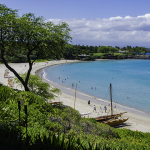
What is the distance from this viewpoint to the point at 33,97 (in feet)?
39.5

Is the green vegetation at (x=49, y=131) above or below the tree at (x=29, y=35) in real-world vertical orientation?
below

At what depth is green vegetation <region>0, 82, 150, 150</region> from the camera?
5973 millimetres

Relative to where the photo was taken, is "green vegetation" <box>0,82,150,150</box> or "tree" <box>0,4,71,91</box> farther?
"tree" <box>0,4,71,91</box>

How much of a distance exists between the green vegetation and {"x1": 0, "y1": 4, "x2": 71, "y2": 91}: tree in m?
5.02

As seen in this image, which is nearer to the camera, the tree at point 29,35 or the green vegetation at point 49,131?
the green vegetation at point 49,131

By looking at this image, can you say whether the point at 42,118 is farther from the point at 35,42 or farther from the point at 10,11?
the point at 10,11

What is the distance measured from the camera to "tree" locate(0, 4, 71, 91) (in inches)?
551

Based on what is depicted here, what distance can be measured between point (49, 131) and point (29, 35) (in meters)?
9.49

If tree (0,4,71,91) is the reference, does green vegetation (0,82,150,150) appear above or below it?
below

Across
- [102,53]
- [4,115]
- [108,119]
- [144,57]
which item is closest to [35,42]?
[4,115]

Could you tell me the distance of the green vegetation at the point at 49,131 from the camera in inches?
235

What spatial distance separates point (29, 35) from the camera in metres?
14.5

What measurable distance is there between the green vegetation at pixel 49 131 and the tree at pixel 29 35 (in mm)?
5021

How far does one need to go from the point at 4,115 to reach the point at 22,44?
28.7 feet
